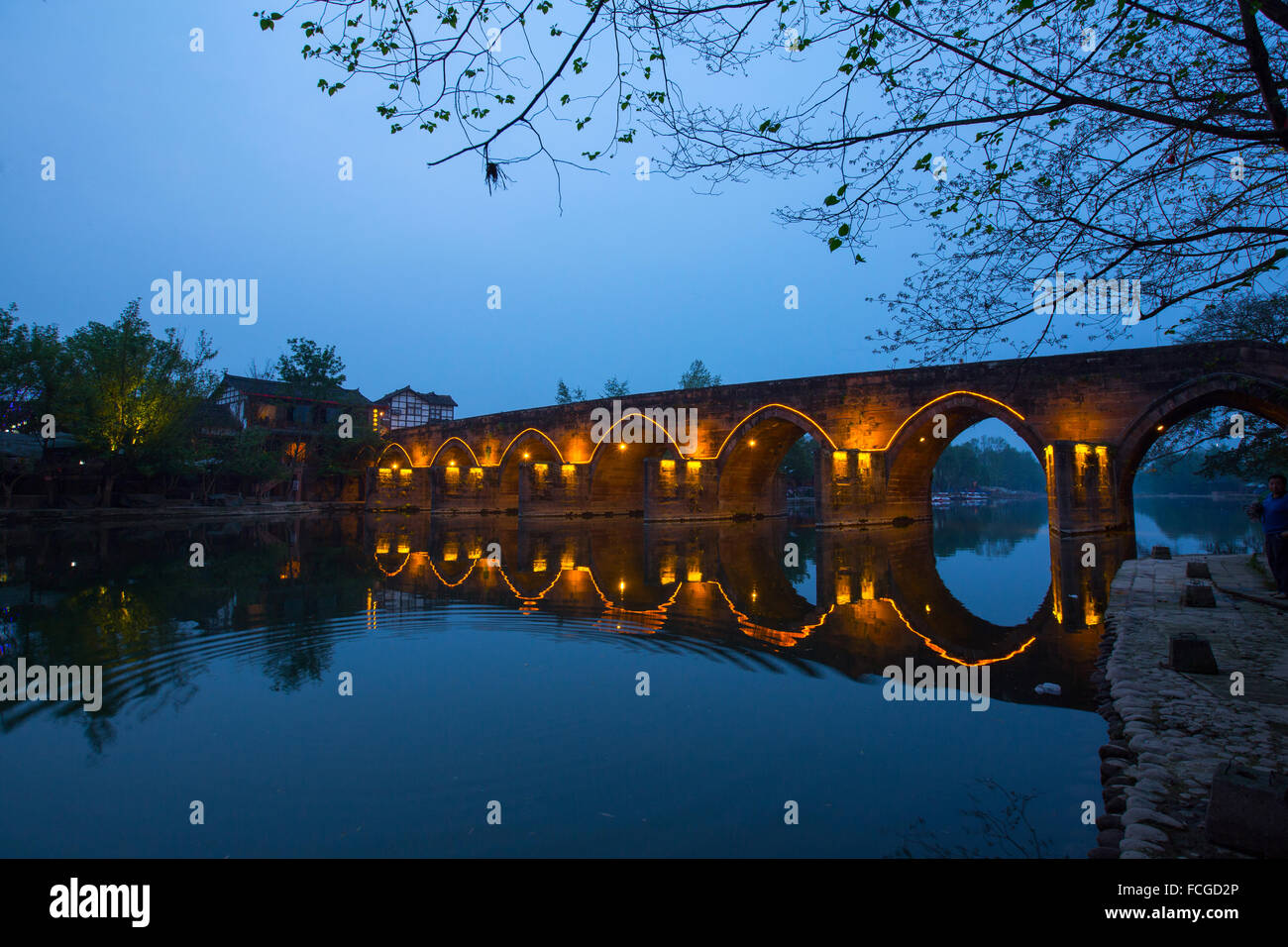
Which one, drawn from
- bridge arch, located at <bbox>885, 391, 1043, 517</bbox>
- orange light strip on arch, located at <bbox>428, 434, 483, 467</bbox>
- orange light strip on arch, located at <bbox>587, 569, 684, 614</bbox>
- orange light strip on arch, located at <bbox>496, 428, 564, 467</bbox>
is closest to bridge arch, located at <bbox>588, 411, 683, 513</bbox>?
orange light strip on arch, located at <bbox>496, 428, 564, 467</bbox>

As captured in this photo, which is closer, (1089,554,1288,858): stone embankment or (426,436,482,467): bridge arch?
A: (1089,554,1288,858): stone embankment

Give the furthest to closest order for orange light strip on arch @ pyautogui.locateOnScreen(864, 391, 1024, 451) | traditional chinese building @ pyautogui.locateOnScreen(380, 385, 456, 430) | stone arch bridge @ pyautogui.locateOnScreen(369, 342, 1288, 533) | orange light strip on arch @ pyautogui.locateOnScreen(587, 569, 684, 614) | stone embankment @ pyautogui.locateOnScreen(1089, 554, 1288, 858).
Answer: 1. traditional chinese building @ pyautogui.locateOnScreen(380, 385, 456, 430)
2. orange light strip on arch @ pyautogui.locateOnScreen(864, 391, 1024, 451)
3. stone arch bridge @ pyautogui.locateOnScreen(369, 342, 1288, 533)
4. orange light strip on arch @ pyautogui.locateOnScreen(587, 569, 684, 614)
5. stone embankment @ pyautogui.locateOnScreen(1089, 554, 1288, 858)

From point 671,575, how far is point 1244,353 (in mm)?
12368

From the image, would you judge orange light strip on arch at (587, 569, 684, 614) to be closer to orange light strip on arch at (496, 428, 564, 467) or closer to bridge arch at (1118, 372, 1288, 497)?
bridge arch at (1118, 372, 1288, 497)

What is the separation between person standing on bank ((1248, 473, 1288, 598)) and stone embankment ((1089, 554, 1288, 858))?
325 millimetres

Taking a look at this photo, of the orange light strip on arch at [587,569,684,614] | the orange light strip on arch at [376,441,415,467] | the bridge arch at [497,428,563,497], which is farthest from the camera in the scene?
the orange light strip on arch at [376,441,415,467]

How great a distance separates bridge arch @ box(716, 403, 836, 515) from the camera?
68.3 feet

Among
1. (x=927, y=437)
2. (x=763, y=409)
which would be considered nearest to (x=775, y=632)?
(x=927, y=437)

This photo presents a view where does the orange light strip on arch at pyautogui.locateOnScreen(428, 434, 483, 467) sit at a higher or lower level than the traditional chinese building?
lower

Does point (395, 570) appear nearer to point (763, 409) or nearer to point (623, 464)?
point (763, 409)

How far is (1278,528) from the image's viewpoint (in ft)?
21.0

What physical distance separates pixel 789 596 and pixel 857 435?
42.5ft

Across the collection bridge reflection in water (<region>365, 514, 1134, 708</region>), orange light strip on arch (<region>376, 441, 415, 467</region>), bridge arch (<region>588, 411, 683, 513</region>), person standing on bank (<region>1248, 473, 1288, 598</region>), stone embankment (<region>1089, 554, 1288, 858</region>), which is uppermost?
orange light strip on arch (<region>376, 441, 415, 467</region>)

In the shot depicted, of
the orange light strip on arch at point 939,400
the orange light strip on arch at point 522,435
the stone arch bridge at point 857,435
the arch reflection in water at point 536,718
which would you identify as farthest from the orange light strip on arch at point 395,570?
the orange light strip on arch at point 522,435
